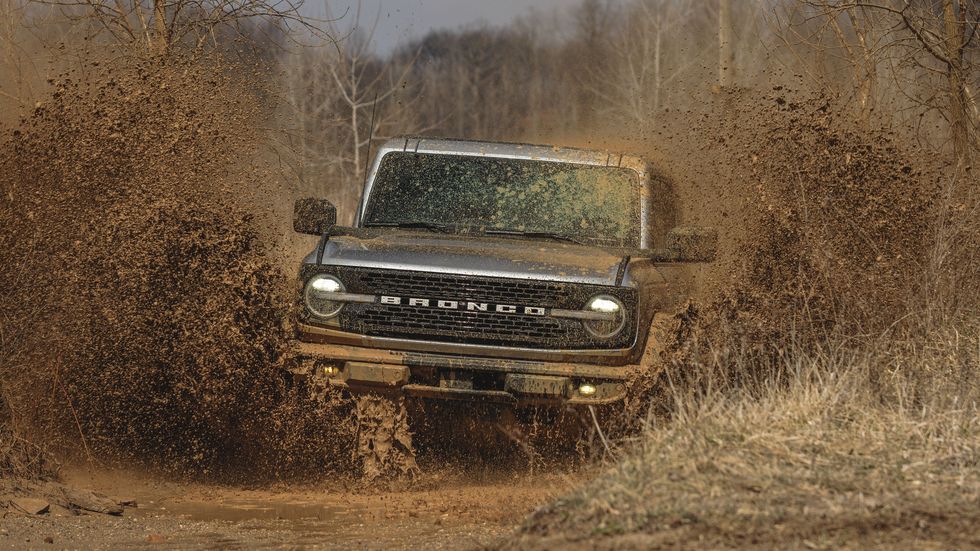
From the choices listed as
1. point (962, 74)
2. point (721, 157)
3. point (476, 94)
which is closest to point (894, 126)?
point (962, 74)

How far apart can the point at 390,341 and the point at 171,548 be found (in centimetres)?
159

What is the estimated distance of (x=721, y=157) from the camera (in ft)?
35.0

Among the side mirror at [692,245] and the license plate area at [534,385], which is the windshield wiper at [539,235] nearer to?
the side mirror at [692,245]

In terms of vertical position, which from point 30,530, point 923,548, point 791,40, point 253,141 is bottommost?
point 30,530

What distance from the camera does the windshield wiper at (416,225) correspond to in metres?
7.71

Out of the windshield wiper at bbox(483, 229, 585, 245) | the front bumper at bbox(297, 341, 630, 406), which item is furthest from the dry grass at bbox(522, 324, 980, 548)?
the windshield wiper at bbox(483, 229, 585, 245)

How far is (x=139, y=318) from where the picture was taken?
768 centimetres

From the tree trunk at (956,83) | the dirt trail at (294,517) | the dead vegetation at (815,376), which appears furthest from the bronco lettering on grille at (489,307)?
the tree trunk at (956,83)

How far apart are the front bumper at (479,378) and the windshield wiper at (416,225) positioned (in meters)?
1.22

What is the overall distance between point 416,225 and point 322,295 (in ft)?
3.92

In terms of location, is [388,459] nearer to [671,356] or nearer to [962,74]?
[671,356]

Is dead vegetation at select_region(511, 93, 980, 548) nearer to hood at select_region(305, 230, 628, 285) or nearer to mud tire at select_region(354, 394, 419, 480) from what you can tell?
hood at select_region(305, 230, 628, 285)

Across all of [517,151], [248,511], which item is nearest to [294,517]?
[248,511]

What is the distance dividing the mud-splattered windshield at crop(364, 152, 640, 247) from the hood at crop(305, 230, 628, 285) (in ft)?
2.20
